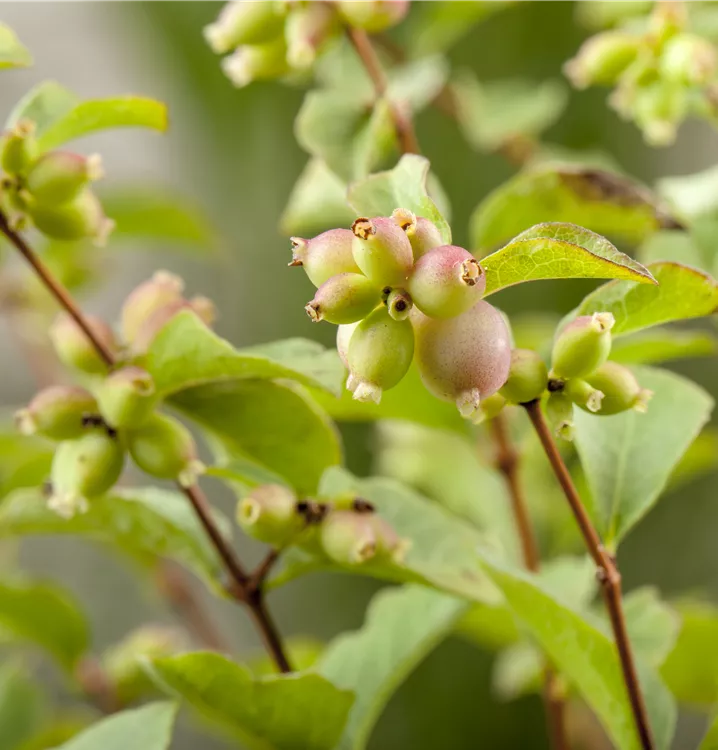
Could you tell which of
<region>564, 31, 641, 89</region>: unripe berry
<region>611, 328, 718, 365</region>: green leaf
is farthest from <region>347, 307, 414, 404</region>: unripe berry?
<region>564, 31, 641, 89</region>: unripe berry

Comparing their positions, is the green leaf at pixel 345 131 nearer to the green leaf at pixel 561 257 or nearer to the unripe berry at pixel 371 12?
the unripe berry at pixel 371 12

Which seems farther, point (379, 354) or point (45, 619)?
point (45, 619)

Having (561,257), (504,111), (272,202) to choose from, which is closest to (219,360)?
(561,257)

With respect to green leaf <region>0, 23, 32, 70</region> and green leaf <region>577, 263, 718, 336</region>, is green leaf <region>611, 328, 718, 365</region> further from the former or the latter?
green leaf <region>0, 23, 32, 70</region>

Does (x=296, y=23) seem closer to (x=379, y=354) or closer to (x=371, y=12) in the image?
(x=371, y=12)

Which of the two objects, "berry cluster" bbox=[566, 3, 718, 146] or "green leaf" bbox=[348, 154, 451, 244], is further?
"berry cluster" bbox=[566, 3, 718, 146]

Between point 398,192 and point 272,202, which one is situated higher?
point 398,192

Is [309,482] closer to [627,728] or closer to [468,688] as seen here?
[627,728]
